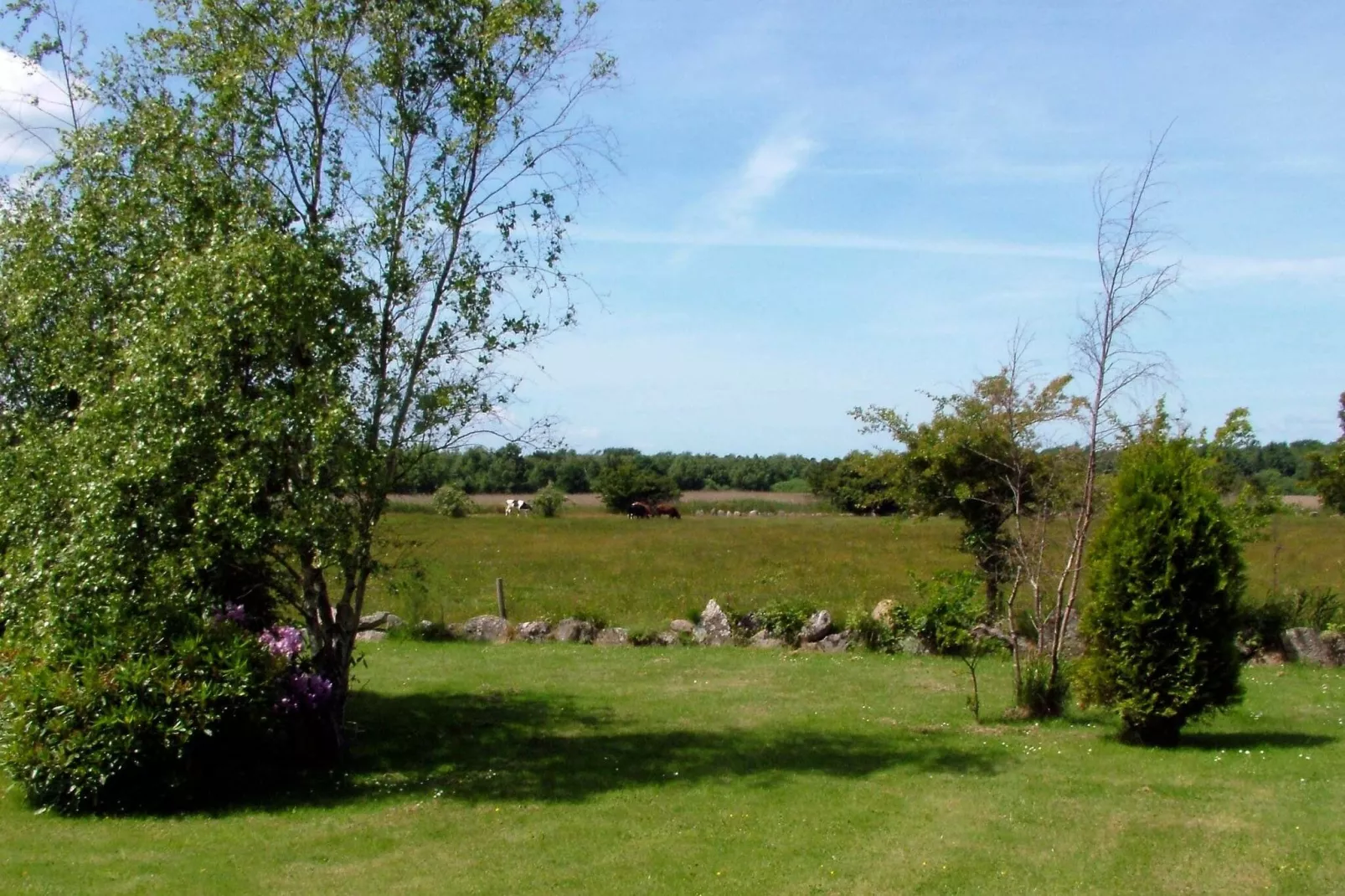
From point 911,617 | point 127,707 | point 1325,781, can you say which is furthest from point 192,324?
point 911,617

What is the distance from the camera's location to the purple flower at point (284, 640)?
9859 millimetres

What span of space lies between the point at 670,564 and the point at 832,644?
1412cm

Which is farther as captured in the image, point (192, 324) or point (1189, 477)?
point (1189, 477)

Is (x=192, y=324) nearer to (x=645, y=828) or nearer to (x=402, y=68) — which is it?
(x=402, y=68)

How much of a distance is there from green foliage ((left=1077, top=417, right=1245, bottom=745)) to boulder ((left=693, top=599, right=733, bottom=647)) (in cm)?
884

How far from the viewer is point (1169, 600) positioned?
9625 millimetres

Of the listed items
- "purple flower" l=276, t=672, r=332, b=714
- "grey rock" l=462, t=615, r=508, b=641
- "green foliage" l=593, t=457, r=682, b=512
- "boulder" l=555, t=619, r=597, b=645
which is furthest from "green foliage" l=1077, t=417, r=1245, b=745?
"green foliage" l=593, t=457, r=682, b=512

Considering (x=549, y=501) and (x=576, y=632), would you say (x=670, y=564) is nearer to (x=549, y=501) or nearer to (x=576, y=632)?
(x=576, y=632)

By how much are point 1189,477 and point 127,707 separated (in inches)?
340

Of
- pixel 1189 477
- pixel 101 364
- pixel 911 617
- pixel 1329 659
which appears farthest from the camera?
pixel 911 617

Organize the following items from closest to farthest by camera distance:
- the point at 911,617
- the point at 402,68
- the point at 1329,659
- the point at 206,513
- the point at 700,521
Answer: the point at 206,513 → the point at 402,68 → the point at 1329,659 → the point at 911,617 → the point at 700,521

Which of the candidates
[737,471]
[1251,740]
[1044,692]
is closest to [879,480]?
[1044,692]

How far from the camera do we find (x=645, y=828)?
7.96 meters

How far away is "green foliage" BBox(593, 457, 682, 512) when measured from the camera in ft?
199
